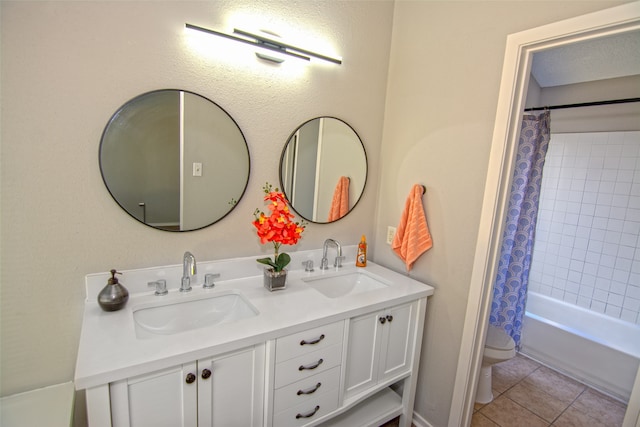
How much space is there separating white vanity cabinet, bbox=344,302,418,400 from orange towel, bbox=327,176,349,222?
2.22 feet

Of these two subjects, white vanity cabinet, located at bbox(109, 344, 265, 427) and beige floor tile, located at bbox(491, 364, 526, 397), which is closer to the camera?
→ white vanity cabinet, located at bbox(109, 344, 265, 427)

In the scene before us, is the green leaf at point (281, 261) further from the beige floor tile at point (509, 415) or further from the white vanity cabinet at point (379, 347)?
the beige floor tile at point (509, 415)

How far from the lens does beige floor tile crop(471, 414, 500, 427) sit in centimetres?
195

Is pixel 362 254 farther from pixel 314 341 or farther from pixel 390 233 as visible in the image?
pixel 314 341

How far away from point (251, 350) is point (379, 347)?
0.74m

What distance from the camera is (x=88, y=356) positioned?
94 centimetres

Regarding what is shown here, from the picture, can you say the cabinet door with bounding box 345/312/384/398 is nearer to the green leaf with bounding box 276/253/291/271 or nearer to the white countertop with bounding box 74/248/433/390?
the white countertop with bounding box 74/248/433/390

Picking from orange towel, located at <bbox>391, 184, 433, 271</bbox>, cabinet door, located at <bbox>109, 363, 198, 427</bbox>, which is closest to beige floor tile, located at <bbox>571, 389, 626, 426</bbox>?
orange towel, located at <bbox>391, 184, 433, 271</bbox>

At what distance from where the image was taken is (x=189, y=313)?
4.64 feet

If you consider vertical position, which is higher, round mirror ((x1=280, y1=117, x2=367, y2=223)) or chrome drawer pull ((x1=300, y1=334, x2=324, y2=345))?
round mirror ((x1=280, y1=117, x2=367, y2=223))

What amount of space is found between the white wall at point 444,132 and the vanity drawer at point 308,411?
0.74 m

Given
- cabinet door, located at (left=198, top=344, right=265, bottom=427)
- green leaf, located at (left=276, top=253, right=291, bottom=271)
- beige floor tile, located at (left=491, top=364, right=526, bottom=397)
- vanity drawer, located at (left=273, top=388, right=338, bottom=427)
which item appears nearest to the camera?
cabinet door, located at (left=198, top=344, right=265, bottom=427)

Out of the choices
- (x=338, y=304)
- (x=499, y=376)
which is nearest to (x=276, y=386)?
(x=338, y=304)

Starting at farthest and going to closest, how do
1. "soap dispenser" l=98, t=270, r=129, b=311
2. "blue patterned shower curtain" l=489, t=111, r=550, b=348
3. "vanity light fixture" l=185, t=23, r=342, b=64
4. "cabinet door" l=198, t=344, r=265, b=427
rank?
"blue patterned shower curtain" l=489, t=111, r=550, b=348 → "vanity light fixture" l=185, t=23, r=342, b=64 → "soap dispenser" l=98, t=270, r=129, b=311 → "cabinet door" l=198, t=344, r=265, b=427
